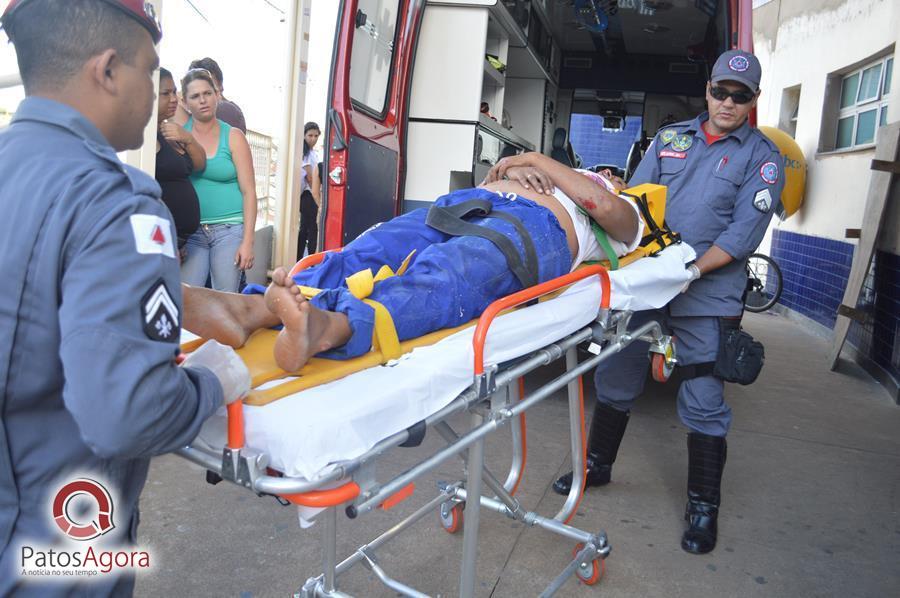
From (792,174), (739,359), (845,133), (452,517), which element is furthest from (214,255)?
(845,133)

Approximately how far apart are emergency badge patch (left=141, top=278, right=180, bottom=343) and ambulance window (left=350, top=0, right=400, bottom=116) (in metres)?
2.64

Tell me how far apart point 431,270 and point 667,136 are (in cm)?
155

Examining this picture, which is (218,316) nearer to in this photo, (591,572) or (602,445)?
(591,572)

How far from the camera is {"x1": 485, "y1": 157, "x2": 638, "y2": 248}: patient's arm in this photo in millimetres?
2395

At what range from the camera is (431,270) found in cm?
181

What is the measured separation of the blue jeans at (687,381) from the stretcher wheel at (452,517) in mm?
760

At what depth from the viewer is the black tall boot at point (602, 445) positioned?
2.92m

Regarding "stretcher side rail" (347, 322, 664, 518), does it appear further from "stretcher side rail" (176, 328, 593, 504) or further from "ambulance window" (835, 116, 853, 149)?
"ambulance window" (835, 116, 853, 149)

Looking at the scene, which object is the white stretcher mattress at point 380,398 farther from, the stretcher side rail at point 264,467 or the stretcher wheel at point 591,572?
the stretcher wheel at point 591,572

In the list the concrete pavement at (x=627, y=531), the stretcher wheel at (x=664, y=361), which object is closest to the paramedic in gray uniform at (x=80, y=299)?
the concrete pavement at (x=627, y=531)

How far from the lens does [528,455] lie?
11.0 ft

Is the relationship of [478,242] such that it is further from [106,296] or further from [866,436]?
[866,436]

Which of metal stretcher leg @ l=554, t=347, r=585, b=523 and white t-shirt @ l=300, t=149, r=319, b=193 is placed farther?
white t-shirt @ l=300, t=149, r=319, b=193

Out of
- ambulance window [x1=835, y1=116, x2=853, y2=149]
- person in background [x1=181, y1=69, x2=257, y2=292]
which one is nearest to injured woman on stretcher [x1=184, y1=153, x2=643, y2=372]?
person in background [x1=181, y1=69, x2=257, y2=292]
